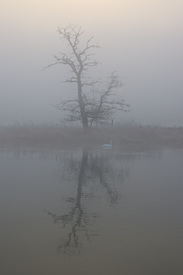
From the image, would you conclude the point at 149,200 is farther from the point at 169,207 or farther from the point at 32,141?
the point at 32,141

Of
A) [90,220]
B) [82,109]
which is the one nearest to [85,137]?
[82,109]

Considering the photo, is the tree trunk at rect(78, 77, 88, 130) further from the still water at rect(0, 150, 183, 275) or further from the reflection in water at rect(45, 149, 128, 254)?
the still water at rect(0, 150, 183, 275)

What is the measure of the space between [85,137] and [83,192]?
14.3 m

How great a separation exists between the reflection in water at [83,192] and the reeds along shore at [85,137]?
5.24 metres

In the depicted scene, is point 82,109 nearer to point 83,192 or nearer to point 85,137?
point 85,137

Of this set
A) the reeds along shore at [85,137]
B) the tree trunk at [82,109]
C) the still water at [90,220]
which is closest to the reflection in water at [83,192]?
the still water at [90,220]

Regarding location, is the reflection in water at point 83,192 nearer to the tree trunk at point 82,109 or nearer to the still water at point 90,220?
the still water at point 90,220

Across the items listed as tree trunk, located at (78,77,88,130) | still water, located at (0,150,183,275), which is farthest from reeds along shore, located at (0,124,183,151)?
still water, located at (0,150,183,275)

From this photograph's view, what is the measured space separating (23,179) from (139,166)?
4791 mm

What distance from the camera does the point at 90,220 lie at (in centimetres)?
704

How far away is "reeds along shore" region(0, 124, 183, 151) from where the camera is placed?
22234 mm

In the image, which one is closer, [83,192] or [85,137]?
[83,192]

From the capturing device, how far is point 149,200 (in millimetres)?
8680

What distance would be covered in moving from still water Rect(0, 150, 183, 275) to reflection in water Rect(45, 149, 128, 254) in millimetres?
15
